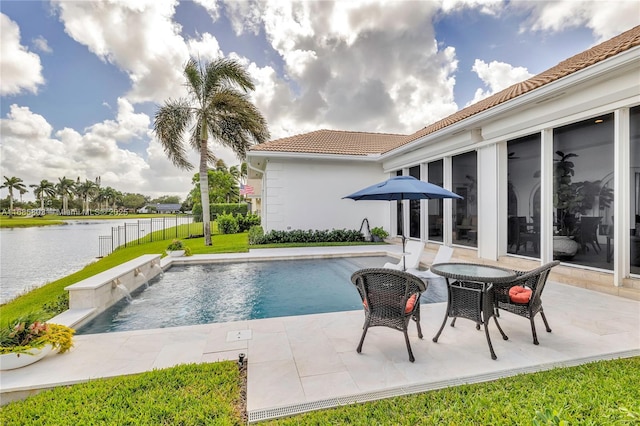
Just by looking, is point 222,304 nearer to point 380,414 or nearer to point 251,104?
point 380,414

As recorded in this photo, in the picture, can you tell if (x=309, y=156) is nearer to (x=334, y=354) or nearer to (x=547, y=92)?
(x=547, y=92)

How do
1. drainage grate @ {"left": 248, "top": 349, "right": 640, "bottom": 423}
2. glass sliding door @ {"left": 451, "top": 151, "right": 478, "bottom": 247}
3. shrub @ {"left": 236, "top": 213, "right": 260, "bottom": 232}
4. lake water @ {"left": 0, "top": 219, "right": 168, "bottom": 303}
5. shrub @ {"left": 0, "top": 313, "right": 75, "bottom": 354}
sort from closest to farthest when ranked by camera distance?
drainage grate @ {"left": 248, "top": 349, "right": 640, "bottom": 423}
shrub @ {"left": 0, "top": 313, "right": 75, "bottom": 354}
glass sliding door @ {"left": 451, "top": 151, "right": 478, "bottom": 247}
lake water @ {"left": 0, "top": 219, "right": 168, "bottom": 303}
shrub @ {"left": 236, "top": 213, "right": 260, "bottom": 232}

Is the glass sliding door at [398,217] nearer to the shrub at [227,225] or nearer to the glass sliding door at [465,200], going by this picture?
the glass sliding door at [465,200]

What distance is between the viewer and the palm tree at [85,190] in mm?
83312

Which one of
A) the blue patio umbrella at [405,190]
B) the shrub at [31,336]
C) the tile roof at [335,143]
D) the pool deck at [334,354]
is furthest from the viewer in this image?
the tile roof at [335,143]

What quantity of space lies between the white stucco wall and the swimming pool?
4.73 meters

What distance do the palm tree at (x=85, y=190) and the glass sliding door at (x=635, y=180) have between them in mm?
104889

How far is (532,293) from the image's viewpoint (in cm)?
382

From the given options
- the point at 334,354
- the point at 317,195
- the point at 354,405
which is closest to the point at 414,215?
the point at 317,195

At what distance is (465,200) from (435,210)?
1613 mm

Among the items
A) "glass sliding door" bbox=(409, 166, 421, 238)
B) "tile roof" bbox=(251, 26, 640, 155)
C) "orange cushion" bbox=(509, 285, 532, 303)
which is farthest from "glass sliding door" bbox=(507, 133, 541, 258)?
"orange cushion" bbox=(509, 285, 532, 303)

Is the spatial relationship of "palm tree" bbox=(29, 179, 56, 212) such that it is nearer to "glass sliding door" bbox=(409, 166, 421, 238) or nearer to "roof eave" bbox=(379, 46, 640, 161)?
"glass sliding door" bbox=(409, 166, 421, 238)

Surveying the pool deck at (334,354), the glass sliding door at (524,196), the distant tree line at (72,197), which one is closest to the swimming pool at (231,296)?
the pool deck at (334,354)

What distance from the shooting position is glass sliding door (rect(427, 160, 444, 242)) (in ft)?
37.4
